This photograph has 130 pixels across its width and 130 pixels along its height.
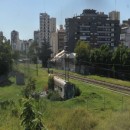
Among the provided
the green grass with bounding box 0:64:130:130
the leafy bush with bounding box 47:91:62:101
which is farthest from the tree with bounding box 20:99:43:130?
the leafy bush with bounding box 47:91:62:101

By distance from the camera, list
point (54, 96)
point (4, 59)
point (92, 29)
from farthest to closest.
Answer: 1. point (92, 29)
2. point (4, 59)
3. point (54, 96)

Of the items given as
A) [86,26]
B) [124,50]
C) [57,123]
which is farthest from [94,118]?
[86,26]

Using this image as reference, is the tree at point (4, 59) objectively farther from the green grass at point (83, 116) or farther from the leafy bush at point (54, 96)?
the green grass at point (83, 116)

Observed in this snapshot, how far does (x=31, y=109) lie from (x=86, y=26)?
480ft

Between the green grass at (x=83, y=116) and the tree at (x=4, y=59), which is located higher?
the tree at (x=4, y=59)

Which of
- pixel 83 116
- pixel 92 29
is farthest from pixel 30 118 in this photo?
pixel 92 29

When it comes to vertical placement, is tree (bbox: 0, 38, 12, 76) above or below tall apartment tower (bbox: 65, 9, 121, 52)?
below

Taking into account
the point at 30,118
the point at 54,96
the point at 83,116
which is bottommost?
the point at 54,96

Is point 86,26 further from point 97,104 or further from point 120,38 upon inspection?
point 97,104

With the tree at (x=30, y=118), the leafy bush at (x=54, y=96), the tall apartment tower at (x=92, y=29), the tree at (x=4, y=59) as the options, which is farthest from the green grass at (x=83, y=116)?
the tall apartment tower at (x=92, y=29)

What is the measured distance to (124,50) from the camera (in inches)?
Answer: 2931

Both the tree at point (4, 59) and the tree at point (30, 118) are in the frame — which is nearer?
the tree at point (30, 118)

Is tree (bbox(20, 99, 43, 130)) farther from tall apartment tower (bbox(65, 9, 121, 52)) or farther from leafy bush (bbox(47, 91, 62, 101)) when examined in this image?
tall apartment tower (bbox(65, 9, 121, 52))

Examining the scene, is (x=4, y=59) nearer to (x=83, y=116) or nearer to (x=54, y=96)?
(x=54, y=96)
